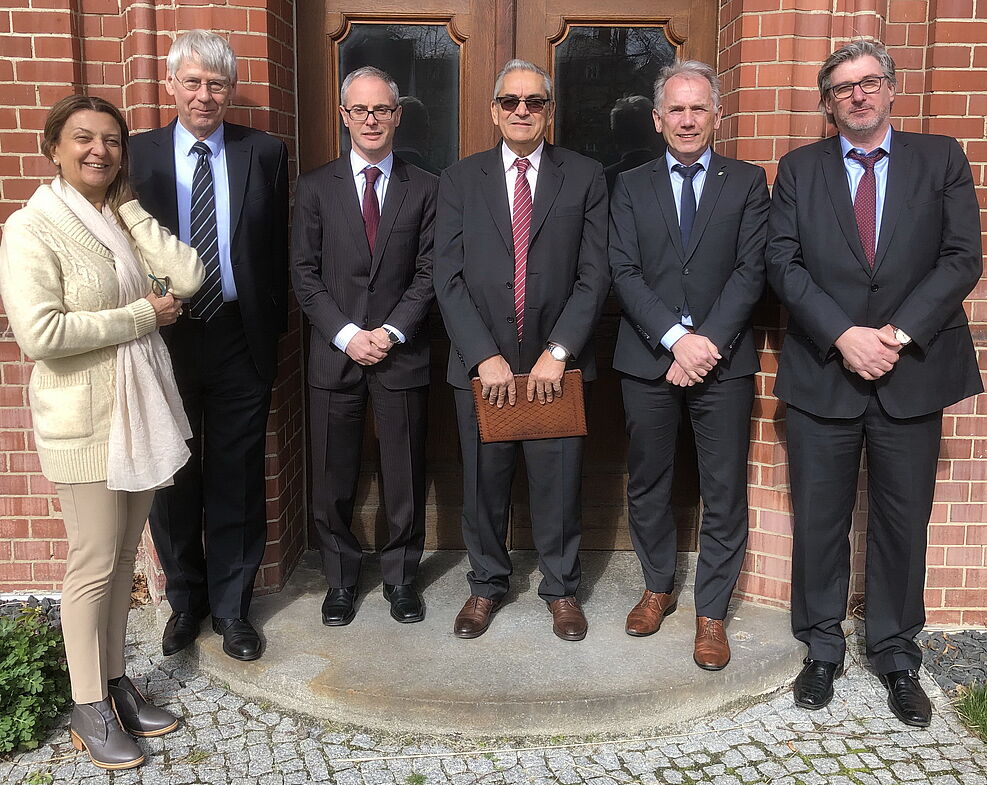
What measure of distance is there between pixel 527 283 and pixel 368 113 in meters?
0.94

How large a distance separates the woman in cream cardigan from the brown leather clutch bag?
1.16 m

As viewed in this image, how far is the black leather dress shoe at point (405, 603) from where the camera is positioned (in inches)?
165

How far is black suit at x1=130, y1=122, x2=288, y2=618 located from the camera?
3816 mm

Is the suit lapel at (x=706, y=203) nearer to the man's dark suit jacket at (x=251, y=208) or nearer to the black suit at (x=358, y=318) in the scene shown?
the black suit at (x=358, y=318)

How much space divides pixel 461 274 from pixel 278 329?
2.59 ft

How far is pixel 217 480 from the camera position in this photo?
401cm

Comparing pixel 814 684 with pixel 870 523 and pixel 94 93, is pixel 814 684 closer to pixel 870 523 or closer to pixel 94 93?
pixel 870 523

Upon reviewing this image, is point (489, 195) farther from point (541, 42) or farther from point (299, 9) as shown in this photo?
point (299, 9)

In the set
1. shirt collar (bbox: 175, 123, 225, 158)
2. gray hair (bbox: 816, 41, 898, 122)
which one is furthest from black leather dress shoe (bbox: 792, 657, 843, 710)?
shirt collar (bbox: 175, 123, 225, 158)

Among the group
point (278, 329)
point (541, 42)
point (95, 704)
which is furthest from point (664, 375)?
point (95, 704)

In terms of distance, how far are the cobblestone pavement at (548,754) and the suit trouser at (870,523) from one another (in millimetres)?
286

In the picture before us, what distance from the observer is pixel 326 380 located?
4078 millimetres

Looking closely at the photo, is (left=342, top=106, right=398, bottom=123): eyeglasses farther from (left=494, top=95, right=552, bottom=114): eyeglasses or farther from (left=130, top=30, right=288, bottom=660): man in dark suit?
(left=494, top=95, right=552, bottom=114): eyeglasses

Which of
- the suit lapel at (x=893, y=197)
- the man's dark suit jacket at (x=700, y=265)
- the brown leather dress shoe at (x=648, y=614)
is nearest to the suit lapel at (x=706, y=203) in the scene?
the man's dark suit jacket at (x=700, y=265)
